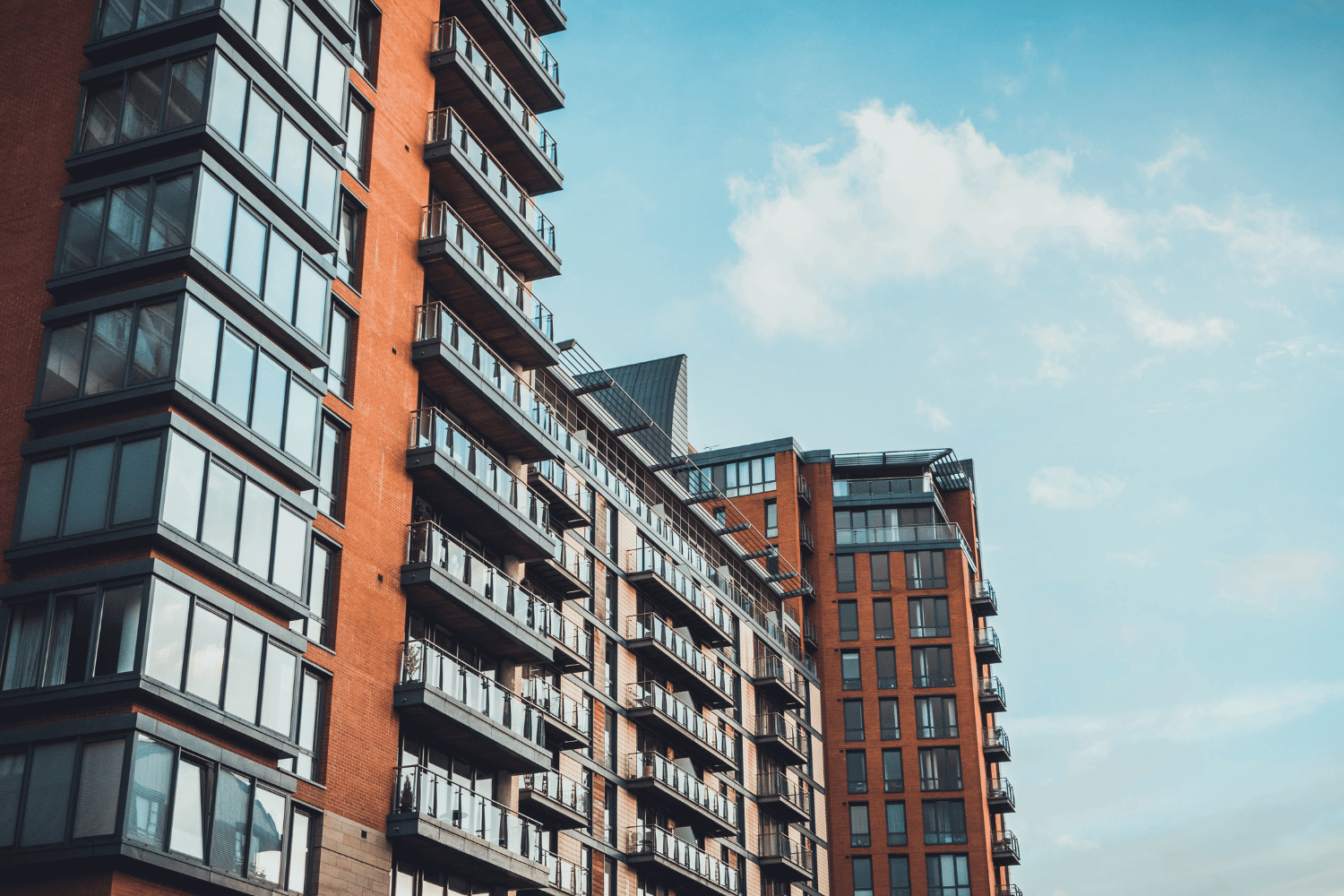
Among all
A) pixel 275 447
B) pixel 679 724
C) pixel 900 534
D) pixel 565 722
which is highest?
pixel 900 534

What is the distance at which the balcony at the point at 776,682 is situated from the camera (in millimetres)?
73875

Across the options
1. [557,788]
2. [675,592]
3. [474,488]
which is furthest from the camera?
[675,592]

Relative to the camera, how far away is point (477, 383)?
39.1 metres

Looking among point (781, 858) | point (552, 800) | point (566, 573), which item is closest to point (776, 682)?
point (781, 858)

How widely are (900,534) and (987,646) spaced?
344 inches

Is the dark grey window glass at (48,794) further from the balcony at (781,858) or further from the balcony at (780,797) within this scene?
the balcony at (780,797)

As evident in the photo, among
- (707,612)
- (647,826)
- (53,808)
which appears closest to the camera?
(53,808)

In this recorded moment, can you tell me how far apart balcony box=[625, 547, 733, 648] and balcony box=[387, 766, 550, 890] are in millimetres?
24480

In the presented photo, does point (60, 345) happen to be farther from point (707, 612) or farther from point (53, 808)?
point (707, 612)

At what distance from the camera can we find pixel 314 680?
102 ft

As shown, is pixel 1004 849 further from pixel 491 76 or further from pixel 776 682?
pixel 491 76

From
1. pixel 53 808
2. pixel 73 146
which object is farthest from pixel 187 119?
pixel 53 808

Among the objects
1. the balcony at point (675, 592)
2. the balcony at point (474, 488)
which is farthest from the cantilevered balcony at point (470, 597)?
the balcony at point (675, 592)

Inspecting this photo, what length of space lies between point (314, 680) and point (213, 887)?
5.84m
